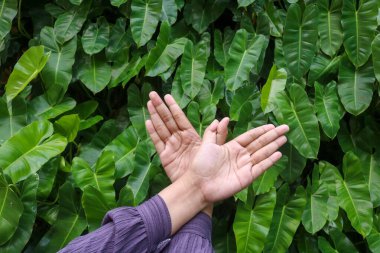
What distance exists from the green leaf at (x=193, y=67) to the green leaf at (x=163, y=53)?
5cm

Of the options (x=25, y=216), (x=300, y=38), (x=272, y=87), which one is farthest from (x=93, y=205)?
(x=300, y=38)

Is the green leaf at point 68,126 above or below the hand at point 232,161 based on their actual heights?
below

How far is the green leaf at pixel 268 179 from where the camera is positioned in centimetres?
163

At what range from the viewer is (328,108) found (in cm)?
172

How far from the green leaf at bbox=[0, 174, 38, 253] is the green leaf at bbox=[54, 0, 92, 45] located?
2.04 ft

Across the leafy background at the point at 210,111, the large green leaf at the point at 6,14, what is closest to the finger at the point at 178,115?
the leafy background at the point at 210,111

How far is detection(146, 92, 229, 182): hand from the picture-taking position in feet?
4.38

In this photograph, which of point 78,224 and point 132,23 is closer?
point 78,224

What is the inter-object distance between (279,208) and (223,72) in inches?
21.2

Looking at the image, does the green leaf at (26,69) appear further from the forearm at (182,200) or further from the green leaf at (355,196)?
the green leaf at (355,196)

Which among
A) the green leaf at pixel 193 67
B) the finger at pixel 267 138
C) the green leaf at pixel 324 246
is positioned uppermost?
the finger at pixel 267 138

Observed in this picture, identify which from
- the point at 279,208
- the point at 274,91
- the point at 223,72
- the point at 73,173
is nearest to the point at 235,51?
the point at 223,72

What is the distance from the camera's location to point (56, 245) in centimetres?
Result: 166

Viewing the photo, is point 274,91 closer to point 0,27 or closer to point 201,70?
point 201,70
